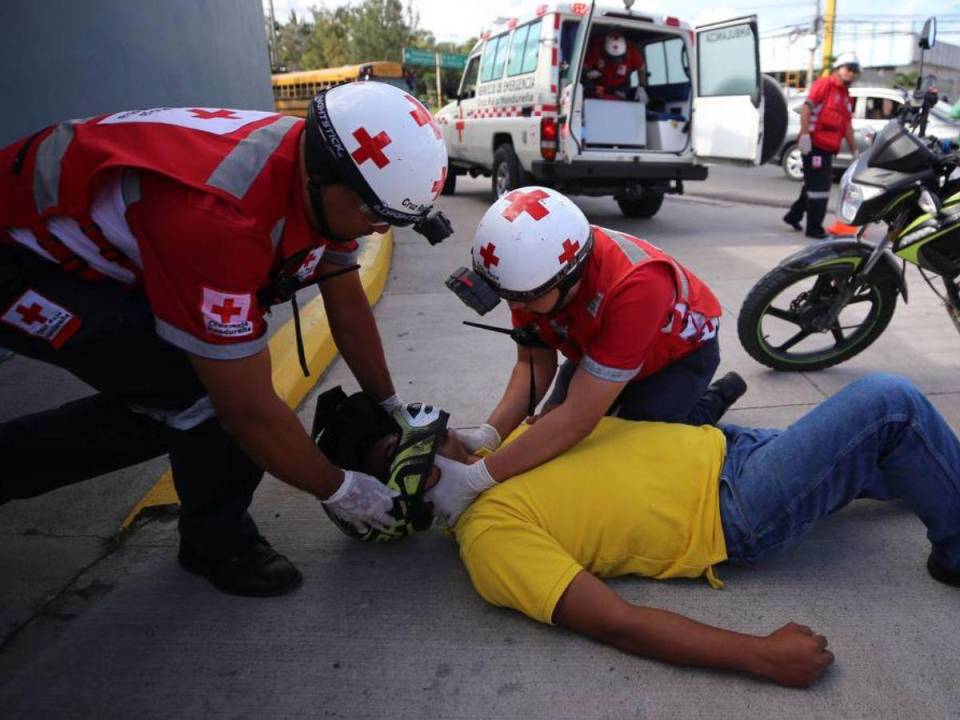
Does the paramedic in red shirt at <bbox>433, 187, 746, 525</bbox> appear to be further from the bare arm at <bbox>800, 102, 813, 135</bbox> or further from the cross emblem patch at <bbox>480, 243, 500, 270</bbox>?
the bare arm at <bbox>800, 102, 813, 135</bbox>

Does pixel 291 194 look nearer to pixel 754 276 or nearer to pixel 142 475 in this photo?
pixel 142 475

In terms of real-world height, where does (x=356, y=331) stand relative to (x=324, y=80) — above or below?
below

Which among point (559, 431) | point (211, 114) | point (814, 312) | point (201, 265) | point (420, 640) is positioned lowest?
point (420, 640)

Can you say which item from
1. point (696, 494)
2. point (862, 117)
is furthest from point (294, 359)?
point (862, 117)

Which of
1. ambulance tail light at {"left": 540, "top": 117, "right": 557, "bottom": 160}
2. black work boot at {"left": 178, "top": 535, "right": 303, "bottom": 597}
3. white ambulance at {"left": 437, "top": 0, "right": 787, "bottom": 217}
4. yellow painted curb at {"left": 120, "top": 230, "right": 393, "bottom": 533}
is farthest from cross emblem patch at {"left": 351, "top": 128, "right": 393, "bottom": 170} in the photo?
ambulance tail light at {"left": 540, "top": 117, "right": 557, "bottom": 160}

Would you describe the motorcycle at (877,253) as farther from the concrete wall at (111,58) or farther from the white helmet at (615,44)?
the white helmet at (615,44)

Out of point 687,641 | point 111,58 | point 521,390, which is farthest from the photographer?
point 111,58

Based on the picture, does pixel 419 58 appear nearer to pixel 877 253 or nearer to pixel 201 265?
pixel 877 253

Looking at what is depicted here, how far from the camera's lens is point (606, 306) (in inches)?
74.8

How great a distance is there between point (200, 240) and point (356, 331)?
35.4 inches

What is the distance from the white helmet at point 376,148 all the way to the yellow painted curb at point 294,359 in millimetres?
1235

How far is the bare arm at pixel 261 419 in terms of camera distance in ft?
4.88

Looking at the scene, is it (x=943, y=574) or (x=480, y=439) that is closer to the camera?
(x=943, y=574)

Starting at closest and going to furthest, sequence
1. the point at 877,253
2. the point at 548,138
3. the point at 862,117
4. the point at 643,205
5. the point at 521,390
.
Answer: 1. the point at 521,390
2. the point at 877,253
3. the point at 548,138
4. the point at 643,205
5. the point at 862,117
